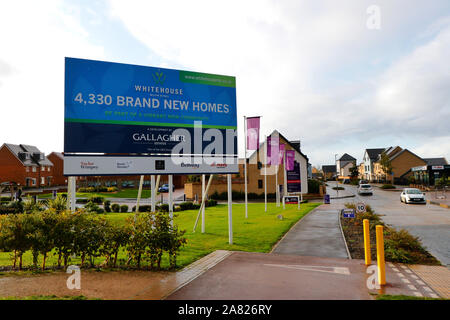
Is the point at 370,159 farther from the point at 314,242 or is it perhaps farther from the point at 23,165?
the point at 23,165

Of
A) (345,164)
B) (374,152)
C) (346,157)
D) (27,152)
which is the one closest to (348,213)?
(27,152)

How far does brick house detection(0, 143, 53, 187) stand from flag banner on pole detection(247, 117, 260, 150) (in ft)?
176

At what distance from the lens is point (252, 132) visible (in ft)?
63.4

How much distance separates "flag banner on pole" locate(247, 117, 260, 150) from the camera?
19.2 meters

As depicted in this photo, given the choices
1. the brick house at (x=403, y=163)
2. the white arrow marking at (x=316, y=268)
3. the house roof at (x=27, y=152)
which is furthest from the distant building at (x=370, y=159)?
the white arrow marking at (x=316, y=268)

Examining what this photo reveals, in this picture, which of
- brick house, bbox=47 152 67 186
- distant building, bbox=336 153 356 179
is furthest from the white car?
distant building, bbox=336 153 356 179

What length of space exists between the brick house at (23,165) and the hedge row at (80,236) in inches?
2266

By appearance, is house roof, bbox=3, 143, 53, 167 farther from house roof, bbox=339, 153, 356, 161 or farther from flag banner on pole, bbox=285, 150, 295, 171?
house roof, bbox=339, 153, 356, 161

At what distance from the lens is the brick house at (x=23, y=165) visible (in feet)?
185

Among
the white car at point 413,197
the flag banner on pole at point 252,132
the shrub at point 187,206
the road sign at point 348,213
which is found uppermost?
the flag banner on pole at point 252,132

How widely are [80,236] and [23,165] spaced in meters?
61.9

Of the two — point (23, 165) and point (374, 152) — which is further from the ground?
point (374, 152)

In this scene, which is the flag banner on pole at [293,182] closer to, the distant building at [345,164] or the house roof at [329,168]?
the distant building at [345,164]
